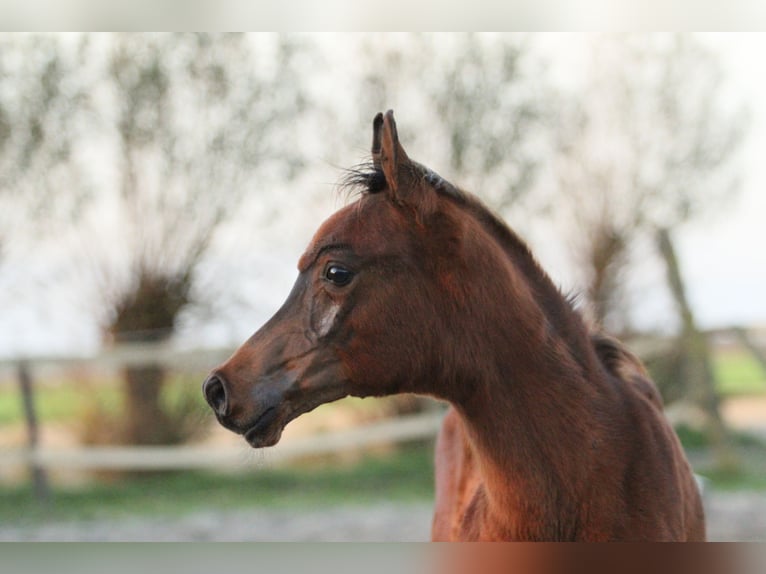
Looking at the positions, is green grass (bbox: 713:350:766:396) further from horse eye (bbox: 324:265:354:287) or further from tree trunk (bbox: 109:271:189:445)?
horse eye (bbox: 324:265:354:287)

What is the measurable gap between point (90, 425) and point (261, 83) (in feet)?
10.3

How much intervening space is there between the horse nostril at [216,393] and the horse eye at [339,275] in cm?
33

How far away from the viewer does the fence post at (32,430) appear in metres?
6.76

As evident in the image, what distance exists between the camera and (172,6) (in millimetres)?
4051

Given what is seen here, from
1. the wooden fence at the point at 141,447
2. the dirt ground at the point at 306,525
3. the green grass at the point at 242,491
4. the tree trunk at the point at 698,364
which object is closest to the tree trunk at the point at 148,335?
the wooden fence at the point at 141,447

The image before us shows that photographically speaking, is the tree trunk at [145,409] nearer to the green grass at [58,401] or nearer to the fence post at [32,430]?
the green grass at [58,401]

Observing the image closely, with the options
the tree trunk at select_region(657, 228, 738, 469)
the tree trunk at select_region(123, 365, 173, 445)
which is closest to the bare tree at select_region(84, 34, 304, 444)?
the tree trunk at select_region(123, 365, 173, 445)

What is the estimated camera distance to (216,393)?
187 cm

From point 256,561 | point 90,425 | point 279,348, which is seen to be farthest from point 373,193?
point 90,425

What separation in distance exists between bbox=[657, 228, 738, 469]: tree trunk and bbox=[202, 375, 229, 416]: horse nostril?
515cm

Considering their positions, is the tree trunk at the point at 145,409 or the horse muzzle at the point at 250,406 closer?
the horse muzzle at the point at 250,406

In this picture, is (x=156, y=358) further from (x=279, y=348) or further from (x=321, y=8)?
(x=279, y=348)

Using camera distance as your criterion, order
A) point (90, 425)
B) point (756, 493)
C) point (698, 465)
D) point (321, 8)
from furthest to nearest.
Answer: point (90, 425) → point (698, 465) → point (756, 493) → point (321, 8)

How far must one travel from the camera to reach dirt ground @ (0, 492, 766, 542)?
17.3 feet
